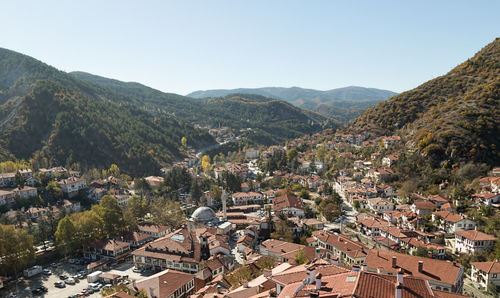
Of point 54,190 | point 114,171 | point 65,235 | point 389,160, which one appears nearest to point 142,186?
point 54,190

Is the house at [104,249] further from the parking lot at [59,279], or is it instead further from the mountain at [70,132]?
the mountain at [70,132]

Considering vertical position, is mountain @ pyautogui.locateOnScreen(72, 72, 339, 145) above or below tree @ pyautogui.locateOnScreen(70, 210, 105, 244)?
above

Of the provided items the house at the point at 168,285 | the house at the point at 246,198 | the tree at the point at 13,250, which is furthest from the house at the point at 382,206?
the tree at the point at 13,250

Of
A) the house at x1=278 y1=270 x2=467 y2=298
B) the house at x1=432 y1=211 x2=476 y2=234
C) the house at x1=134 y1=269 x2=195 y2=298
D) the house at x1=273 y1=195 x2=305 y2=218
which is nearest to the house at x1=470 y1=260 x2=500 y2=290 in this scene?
the house at x1=432 y1=211 x2=476 y2=234

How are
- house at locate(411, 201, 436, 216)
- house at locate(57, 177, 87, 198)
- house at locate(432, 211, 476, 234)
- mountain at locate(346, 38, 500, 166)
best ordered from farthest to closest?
1. house at locate(57, 177, 87, 198)
2. mountain at locate(346, 38, 500, 166)
3. house at locate(411, 201, 436, 216)
4. house at locate(432, 211, 476, 234)

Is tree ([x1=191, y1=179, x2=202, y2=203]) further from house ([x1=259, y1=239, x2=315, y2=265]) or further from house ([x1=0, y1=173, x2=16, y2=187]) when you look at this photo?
house ([x1=0, y1=173, x2=16, y2=187])

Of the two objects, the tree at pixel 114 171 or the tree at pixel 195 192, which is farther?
the tree at pixel 114 171

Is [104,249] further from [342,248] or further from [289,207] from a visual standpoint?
[342,248]
